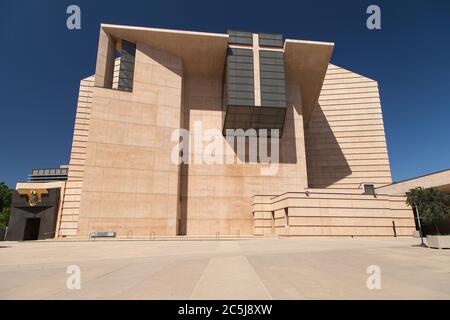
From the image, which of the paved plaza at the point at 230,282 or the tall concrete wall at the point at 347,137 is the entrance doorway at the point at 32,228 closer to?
the paved plaza at the point at 230,282

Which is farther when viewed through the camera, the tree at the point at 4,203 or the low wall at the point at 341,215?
the tree at the point at 4,203

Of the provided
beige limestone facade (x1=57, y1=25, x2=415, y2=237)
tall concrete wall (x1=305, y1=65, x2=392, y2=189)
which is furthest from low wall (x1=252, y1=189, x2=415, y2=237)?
tall concrete wall (x1=305, y1=65, x2=392, y2=189)

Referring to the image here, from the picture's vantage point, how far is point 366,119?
55.6 metres

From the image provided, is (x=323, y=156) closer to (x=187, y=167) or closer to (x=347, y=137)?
(x=347, y=137)

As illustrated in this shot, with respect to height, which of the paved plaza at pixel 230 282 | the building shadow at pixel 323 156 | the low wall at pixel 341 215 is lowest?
the paved plaza at pixel 230 282

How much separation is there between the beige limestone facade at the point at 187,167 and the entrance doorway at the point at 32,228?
14.4 ft

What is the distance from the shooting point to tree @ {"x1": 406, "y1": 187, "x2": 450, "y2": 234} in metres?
16.6

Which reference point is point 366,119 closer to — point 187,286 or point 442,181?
point 442,181

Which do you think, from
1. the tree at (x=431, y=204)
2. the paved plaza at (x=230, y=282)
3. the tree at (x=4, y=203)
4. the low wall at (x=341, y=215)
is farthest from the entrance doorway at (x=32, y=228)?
the tree at (x=431, y=204)

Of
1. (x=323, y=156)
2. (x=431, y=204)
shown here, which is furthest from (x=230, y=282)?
(x=323, y=156)

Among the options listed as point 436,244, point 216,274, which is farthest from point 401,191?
point 216,274

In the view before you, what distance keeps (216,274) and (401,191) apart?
40667mm

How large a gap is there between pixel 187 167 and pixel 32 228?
23940 millimetres

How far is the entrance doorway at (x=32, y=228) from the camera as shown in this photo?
36.2 m
